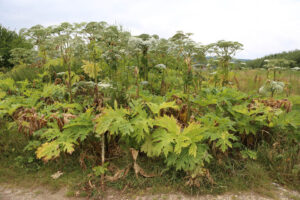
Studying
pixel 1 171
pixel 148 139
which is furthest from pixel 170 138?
pixel 1 171

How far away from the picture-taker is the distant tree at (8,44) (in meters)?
11.7

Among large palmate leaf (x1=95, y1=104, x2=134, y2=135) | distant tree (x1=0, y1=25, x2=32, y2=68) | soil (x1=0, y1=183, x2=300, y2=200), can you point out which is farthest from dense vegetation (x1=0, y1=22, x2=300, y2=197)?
distant tree (x1=0, y1=25, x2=32, y2=68)

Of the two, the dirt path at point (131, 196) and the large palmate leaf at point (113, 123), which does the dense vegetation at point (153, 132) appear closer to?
the large palmate leaf at point (113, 123)

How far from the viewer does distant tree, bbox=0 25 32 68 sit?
38.3 feet

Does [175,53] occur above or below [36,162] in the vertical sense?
above

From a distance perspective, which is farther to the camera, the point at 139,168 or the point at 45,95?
the point at 45,95

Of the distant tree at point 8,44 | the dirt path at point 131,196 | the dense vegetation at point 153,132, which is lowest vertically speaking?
the dirt path at point 131,196

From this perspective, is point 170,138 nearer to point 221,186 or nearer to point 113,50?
point 221,186

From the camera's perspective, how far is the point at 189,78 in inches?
133

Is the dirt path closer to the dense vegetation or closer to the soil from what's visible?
the soil

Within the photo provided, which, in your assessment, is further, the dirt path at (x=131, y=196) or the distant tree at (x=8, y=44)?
the distant tree at (x=8, y=44)

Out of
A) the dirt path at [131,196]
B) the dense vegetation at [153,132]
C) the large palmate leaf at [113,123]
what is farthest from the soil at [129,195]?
the large palmate leaf at [113,123]

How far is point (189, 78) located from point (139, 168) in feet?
5.10

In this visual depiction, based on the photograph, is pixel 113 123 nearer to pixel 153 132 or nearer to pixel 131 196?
pixel 153 132
